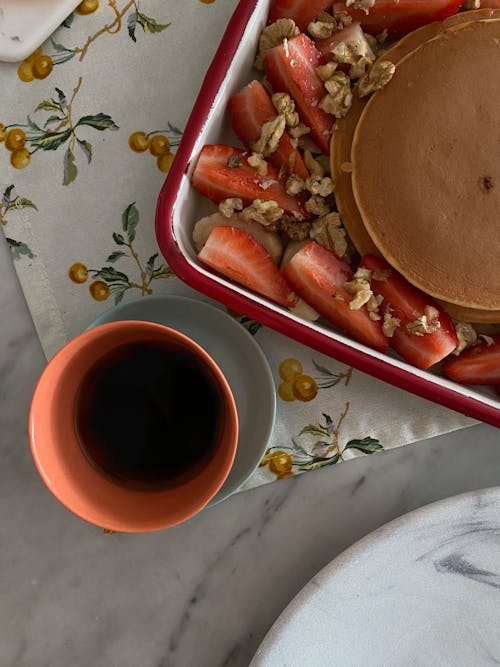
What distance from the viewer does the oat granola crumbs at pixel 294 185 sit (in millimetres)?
898

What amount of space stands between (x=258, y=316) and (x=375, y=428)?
240mm

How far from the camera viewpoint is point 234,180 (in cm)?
89

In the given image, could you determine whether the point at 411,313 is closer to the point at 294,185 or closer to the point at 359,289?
the point at 359,289

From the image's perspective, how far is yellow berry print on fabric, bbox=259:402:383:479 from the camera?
38.6 inches

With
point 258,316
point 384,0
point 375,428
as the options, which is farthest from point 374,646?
point 384,0

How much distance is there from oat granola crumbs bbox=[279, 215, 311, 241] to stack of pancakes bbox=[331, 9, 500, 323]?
7 cm

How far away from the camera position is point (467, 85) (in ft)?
2.78

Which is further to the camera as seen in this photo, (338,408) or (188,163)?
(338,408)

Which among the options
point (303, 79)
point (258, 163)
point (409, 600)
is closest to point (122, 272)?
point (258, 163)

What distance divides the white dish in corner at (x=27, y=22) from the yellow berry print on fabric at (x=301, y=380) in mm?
546

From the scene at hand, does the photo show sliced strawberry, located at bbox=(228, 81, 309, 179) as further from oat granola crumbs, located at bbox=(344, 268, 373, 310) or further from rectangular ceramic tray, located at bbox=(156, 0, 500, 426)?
oat granola crumbs, located at bbox=(344, 268, 373, 310)

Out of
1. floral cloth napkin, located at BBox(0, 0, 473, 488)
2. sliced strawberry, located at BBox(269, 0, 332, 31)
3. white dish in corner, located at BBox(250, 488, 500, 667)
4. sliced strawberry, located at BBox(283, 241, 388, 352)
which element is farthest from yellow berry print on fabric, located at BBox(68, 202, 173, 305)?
white dish in corner, located at BBox(250, 488, 500, 667)

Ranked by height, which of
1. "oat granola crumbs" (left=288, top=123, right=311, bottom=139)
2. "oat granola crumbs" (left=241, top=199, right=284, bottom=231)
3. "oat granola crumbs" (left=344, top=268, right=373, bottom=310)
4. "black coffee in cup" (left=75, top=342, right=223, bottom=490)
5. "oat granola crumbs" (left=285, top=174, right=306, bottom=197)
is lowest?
"black coffee in cup" (left=75, top=342, right=223, bottom=490)

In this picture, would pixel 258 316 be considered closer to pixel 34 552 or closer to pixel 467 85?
pixel 467 85
